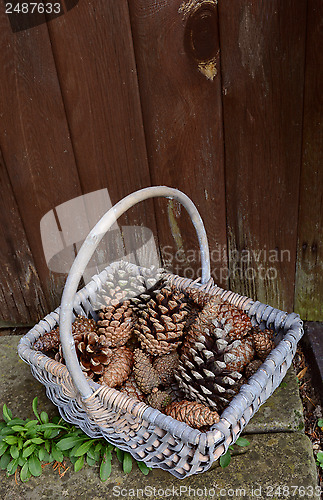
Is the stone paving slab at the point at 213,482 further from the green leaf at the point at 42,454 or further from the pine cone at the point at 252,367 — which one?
the pine cone at the point at 252,367

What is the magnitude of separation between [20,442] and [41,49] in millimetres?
1281

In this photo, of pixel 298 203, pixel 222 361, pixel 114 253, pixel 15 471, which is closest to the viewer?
pixel 222 361

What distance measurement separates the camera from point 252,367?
1.30 m

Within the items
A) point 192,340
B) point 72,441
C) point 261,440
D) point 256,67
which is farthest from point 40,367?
point 256,67

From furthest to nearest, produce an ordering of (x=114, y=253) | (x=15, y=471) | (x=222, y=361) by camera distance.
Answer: (x=114, y=253) < (x=15, y=471) < (x=222, y=361)

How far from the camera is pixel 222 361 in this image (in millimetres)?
1204

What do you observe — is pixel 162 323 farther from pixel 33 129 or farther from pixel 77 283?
pixel 33 129

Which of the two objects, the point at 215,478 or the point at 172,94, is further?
the point at 172,94

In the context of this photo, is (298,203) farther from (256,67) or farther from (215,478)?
(215,478)

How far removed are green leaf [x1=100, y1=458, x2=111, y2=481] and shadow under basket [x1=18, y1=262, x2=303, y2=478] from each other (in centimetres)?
9

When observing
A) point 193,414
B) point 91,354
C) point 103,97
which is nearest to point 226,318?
point 193,414

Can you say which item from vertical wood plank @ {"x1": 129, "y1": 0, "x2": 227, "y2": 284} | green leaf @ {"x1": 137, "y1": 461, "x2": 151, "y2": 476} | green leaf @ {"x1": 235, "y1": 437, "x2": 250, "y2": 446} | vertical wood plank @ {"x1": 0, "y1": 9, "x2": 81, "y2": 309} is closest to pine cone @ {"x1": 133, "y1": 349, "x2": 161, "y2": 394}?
green leaf @ {"x1": 137, "y1": 461, "x2": 151, "y2": 476}

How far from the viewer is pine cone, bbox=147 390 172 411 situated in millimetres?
1263

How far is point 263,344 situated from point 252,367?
0.08 metres
